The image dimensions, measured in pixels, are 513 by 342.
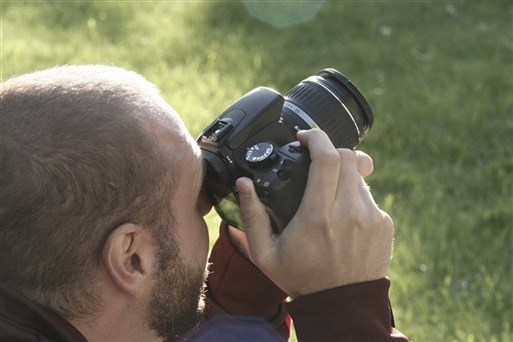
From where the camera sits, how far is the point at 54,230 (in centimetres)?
158

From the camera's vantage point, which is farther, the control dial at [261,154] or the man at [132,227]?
the control dial at [261,154]

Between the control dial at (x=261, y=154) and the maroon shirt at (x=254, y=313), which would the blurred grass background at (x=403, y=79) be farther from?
the control dial at (x=261, y=154)

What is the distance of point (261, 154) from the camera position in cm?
187

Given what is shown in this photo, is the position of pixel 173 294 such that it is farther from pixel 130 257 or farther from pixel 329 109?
pixel 329 109

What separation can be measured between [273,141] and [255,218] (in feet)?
0.64

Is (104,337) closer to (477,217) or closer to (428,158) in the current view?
(477,217)

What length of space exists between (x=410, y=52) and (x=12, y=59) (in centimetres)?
196

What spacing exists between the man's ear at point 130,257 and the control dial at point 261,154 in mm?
288

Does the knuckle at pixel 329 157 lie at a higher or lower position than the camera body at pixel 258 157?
higher

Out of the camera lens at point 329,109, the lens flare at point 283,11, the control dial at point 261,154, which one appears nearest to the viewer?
the control dial at point 261,154

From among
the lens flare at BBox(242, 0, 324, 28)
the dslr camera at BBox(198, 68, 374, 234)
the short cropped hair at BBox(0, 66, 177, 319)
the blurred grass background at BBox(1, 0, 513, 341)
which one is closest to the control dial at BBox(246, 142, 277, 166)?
the dslr camera at BBox(198, 68, 374, 234)

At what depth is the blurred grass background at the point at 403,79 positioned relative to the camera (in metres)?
3.08

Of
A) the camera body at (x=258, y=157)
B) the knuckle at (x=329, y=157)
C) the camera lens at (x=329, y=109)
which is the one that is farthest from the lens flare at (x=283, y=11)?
Answer: the knuckle at (x=329, y=157)

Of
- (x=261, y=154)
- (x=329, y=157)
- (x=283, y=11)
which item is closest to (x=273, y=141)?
(x=261, y=154)
